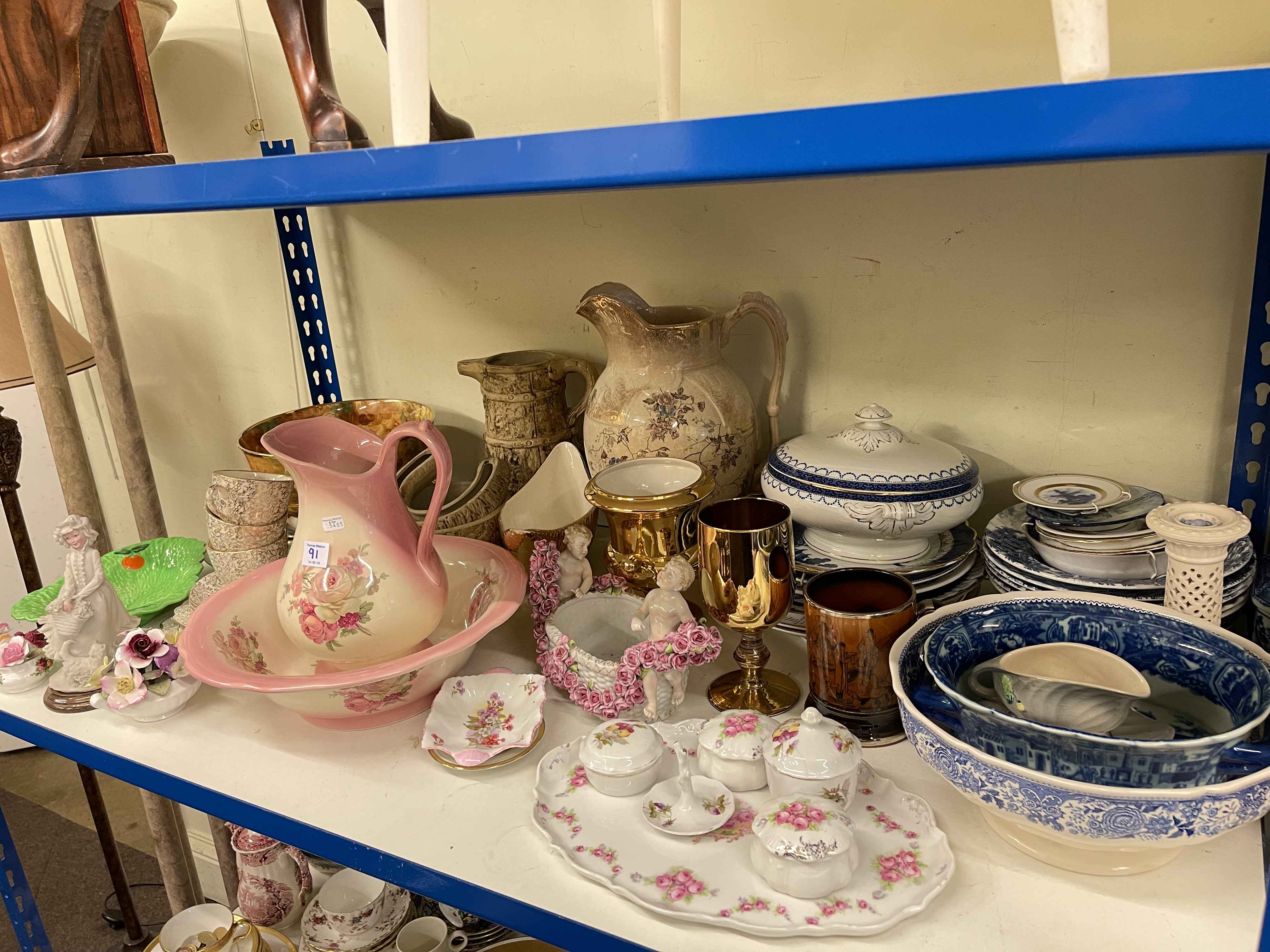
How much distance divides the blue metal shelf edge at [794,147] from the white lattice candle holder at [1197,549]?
313 mm

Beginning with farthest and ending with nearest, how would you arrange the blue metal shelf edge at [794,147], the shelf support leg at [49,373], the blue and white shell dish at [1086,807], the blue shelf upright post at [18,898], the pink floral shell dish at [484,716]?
1. the shelf support leg at [49,373]
2. the blue shelf upright post at [18,898]
3. the pink floral shell dish at [484,716]
4. the blue and white shell dish at [1086,807]
5. the blue metal shelf edge at [794,147]

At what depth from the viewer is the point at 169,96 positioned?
4.10 ft

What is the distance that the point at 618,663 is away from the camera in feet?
2.53

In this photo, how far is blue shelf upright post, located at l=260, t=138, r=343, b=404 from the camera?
1160mm

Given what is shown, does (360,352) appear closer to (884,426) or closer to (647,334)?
(647,334)

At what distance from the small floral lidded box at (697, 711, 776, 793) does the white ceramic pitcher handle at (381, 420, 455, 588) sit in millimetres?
291

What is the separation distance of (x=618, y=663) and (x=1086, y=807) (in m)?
0.37

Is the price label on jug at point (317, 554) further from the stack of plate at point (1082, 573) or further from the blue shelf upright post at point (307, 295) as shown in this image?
the stack of plate at point (1082, 573)

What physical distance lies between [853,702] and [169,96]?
1.21m

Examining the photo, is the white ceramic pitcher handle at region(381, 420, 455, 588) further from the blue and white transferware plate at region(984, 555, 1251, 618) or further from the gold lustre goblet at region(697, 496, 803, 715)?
the blue and white transferware plate at region(984, 555, 1251, 618)

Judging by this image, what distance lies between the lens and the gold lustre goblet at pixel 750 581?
720mm

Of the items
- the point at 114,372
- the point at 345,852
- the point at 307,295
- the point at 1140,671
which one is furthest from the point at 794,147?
the point at 114,372

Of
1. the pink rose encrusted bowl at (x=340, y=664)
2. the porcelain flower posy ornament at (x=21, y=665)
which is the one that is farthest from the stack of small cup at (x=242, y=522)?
the porcelain flower posy ornament at (x=21, y=665)

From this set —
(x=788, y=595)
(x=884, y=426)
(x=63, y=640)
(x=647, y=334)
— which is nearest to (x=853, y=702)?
(x=788, y=595)
